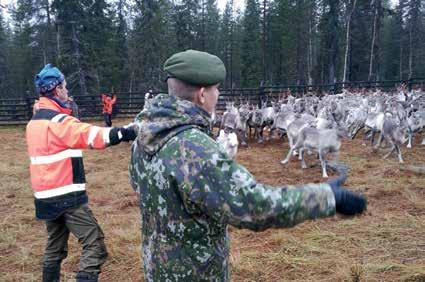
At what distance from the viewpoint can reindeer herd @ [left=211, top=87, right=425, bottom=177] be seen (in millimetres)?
9570

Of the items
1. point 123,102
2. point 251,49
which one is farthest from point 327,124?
point 251,49

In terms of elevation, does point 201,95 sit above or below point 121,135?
above

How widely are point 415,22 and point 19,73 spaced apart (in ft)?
142

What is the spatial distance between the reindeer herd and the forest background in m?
18.0

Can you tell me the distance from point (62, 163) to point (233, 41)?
4653 centimetres

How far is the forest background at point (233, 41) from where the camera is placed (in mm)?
34031

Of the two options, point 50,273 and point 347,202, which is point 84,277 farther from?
point 347,202

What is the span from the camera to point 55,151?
3.35 meters

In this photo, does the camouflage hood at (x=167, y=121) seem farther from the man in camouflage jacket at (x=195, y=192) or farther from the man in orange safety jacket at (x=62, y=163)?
the man in orange safety jacket at (x=62, y=163)

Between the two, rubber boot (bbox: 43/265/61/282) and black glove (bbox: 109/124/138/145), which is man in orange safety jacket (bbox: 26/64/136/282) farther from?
rubber boot (bbox: 43/265/61/282)

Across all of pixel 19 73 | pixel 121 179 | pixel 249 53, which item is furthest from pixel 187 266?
pixel 19 73

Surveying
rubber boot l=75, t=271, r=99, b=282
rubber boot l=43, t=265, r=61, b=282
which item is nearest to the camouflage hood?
rubber boot l=75, t=271, r=99, b=282

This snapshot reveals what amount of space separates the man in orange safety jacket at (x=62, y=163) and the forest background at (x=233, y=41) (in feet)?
87.9

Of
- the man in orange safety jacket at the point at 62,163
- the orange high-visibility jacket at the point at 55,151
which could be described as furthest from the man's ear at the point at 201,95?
the orange high-visibility jacket at the point at 55,151
